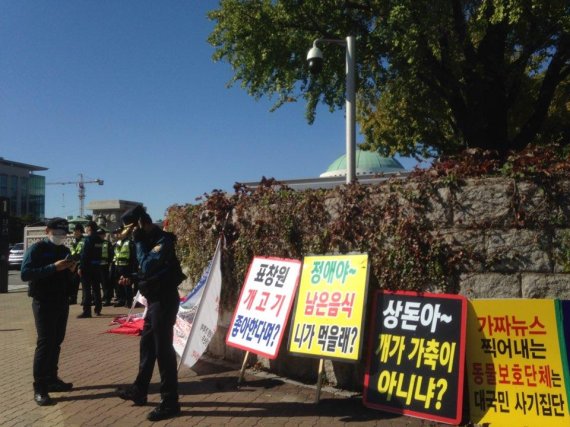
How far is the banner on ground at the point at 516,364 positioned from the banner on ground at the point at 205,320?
2.94 m

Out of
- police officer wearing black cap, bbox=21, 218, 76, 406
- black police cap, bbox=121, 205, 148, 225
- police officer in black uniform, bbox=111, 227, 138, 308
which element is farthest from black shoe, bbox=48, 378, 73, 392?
police officer in black uniform, bbox=111, 227, 138, 308

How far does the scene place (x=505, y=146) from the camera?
41.3ft

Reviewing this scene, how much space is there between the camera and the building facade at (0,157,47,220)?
9506 centimetres

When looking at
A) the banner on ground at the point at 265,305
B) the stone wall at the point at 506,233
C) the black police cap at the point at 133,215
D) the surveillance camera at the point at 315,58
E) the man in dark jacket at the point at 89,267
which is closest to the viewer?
the stone wall at the point at 506,233

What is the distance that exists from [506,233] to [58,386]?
4789 millimetres

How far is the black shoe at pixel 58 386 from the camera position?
547 cm

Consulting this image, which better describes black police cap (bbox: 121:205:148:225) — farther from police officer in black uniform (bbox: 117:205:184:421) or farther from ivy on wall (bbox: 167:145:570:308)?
ivy on wall (bbox: 167:145:570:308)

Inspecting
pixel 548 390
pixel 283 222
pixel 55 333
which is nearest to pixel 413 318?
pixel 548 390

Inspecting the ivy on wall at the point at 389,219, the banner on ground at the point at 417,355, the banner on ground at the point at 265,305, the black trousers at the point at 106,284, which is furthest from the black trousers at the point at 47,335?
the black trousers at the point at 106,284

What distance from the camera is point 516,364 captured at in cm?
421

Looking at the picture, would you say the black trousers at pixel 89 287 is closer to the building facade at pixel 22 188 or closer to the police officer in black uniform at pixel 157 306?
the police officer in black uniform at pixel 157 306

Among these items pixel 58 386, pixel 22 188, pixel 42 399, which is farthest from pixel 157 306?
pixel 22 188

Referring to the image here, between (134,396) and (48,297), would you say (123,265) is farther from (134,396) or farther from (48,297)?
(134,396)

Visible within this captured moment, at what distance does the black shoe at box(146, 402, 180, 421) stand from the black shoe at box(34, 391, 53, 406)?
121 cm
